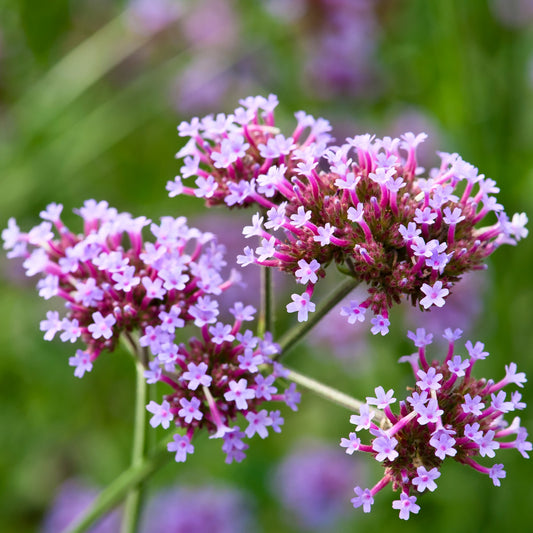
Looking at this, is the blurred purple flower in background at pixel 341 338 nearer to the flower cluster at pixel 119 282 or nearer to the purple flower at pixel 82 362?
the flower cluster at pixel 119 282

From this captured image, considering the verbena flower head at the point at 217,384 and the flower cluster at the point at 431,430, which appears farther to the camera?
the verbena flower head at the point at 217,384

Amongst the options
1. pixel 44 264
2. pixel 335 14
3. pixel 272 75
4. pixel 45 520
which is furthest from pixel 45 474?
pixel 335 14

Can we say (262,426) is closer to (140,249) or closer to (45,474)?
(140,249)

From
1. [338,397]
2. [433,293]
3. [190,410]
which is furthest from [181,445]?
[433,293]

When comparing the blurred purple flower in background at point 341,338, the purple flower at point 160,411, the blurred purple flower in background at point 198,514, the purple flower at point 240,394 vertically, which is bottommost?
the blurred purple flower in background at point 198,514

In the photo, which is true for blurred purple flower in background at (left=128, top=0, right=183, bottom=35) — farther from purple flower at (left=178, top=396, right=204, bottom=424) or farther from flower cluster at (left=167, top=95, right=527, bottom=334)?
purple flower at (left=178, top=396, right=204, bottom=424)

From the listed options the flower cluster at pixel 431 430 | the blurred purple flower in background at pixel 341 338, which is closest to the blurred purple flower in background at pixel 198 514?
the blurred purple flower in background at pixel 341 338

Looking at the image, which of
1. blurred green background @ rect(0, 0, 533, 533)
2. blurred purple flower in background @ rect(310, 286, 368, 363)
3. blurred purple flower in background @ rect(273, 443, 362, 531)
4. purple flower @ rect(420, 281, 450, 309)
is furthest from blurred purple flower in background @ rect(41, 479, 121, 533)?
purple flower @ rect(420, 281, 450, 309)
